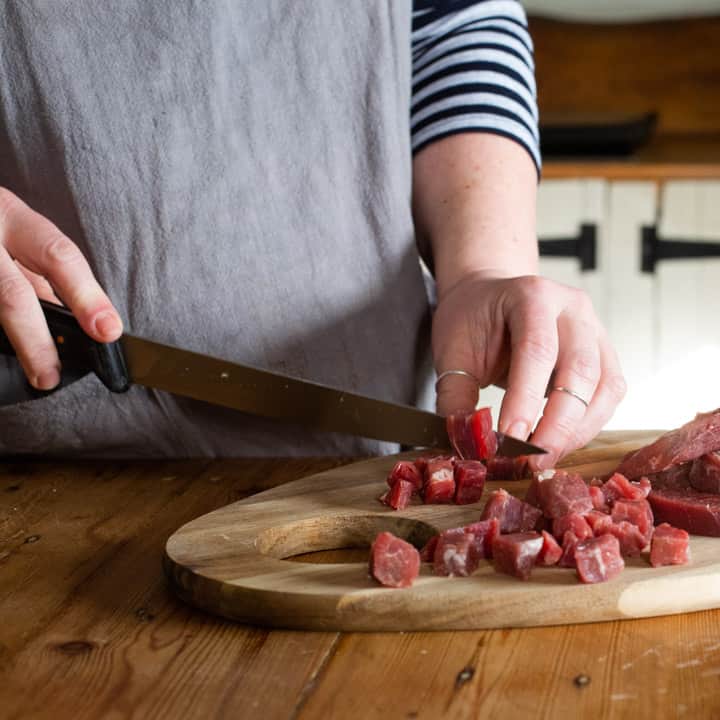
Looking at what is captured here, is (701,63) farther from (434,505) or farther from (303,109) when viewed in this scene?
(434,505)

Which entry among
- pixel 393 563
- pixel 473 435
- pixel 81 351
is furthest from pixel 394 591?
pixel 81 351

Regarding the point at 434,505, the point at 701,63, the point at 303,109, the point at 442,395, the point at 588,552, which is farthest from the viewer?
the point at 701,63

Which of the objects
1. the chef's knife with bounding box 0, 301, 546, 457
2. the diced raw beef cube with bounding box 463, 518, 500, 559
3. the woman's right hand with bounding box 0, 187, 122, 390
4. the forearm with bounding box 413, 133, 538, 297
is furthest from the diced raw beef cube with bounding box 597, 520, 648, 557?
the woman's right hand with bounding box 0, 187, 122, 390

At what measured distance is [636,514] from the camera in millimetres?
1299

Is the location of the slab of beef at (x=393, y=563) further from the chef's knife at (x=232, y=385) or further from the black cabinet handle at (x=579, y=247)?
the black cabinet handle at (x=579, y=247)

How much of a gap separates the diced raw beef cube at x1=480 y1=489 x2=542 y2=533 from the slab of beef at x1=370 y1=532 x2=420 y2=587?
0.15 meters

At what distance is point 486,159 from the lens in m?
1.83

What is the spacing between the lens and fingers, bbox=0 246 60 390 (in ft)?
4.79

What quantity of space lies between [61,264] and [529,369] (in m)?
0.63

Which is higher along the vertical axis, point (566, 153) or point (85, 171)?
point (85, 171)

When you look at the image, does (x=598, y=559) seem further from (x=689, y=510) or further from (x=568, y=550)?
(x=689, y=510)

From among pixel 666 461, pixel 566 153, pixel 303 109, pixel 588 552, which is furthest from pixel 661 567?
pixel 566 153

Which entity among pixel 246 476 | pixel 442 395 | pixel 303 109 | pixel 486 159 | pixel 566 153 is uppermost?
pixel 303 109

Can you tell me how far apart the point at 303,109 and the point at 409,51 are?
21 cm
